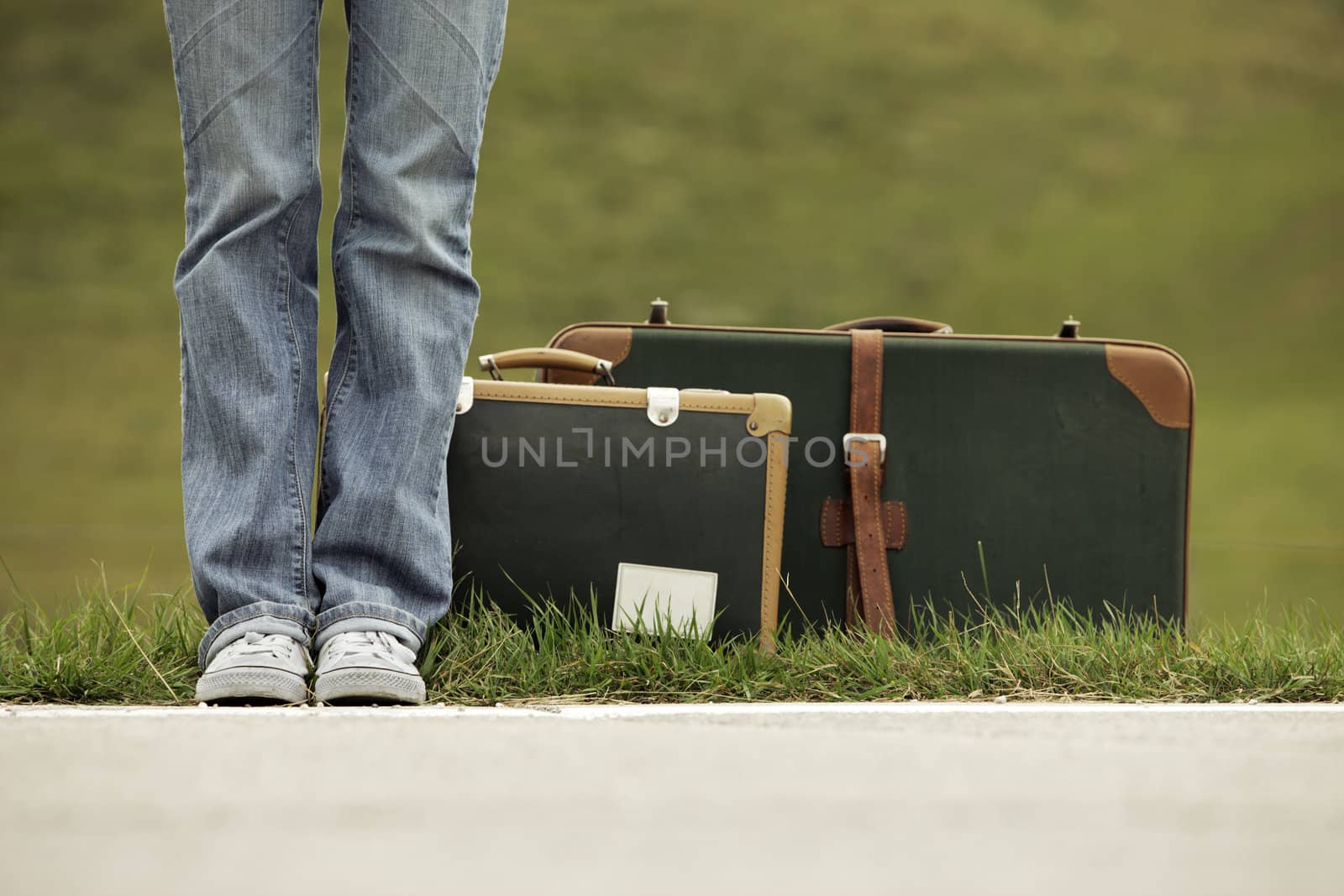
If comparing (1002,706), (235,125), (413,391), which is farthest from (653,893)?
(235,125)

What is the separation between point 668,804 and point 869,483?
2.42ft

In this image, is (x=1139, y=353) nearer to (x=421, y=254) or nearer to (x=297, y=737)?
(x=421, y=254)

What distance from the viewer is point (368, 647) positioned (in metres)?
0.83

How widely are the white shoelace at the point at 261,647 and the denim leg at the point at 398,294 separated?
55 millimetres

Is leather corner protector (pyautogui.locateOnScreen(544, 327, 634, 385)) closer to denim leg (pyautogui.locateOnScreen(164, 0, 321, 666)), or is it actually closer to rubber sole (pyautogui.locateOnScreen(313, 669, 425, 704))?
denim leg (pyautogui.locateOnScreen(164, 0, 321, 666))

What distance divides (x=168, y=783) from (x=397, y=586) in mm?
359

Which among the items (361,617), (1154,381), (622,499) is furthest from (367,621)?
(1154,381)

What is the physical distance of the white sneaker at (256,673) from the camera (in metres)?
0.79

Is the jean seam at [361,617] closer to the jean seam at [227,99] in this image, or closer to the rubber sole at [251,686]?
the rubber sole at [251,686]

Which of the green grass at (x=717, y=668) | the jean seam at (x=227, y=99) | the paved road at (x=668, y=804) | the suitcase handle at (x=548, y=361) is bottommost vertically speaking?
the green grass at (x=717, y=668)

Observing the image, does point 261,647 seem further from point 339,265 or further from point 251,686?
point 339,265

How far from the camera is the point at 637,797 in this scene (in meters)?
0.56

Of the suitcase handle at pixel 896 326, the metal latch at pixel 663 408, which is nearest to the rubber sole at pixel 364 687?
the metal latch at pixel 663 408

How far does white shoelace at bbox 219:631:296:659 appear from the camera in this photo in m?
0.81
